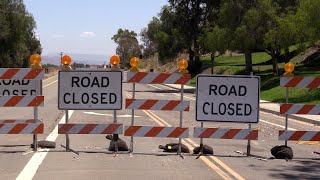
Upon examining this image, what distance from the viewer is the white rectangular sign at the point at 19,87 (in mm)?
Answer: 11578

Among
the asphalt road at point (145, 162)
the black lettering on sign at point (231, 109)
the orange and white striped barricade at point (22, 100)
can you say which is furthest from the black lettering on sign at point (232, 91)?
the orange and white striped barricade at point (22, 100)

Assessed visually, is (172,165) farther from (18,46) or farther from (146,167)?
(18,46)

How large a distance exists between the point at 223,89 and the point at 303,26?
20.6 m

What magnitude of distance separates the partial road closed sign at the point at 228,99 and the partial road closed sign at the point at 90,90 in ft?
5.57

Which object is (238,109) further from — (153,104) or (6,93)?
(6,93)

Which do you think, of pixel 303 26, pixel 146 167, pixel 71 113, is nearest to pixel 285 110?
pixel 146 167

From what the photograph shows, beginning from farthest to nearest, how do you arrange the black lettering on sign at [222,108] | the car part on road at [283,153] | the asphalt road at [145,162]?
1. the black lettering on sign at [222,108]
2. the car part on road at [283,153]
3. the asphalt road at [145,162]

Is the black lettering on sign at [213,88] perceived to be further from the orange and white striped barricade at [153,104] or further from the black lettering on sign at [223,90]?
the orange and white striped barricade at [153,104]

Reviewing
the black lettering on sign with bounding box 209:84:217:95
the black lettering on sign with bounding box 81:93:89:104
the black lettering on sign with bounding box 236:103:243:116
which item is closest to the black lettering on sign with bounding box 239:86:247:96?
the black lettering on sign with bounding box 236:103:243:116

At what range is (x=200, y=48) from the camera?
57125mm

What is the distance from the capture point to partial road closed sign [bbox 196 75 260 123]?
36.2 feet

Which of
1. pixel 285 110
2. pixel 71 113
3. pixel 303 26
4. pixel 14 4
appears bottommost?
pixel 71 113

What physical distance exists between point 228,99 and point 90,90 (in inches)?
111

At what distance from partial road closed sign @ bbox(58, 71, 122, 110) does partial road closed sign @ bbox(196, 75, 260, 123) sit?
1699 millimetres
